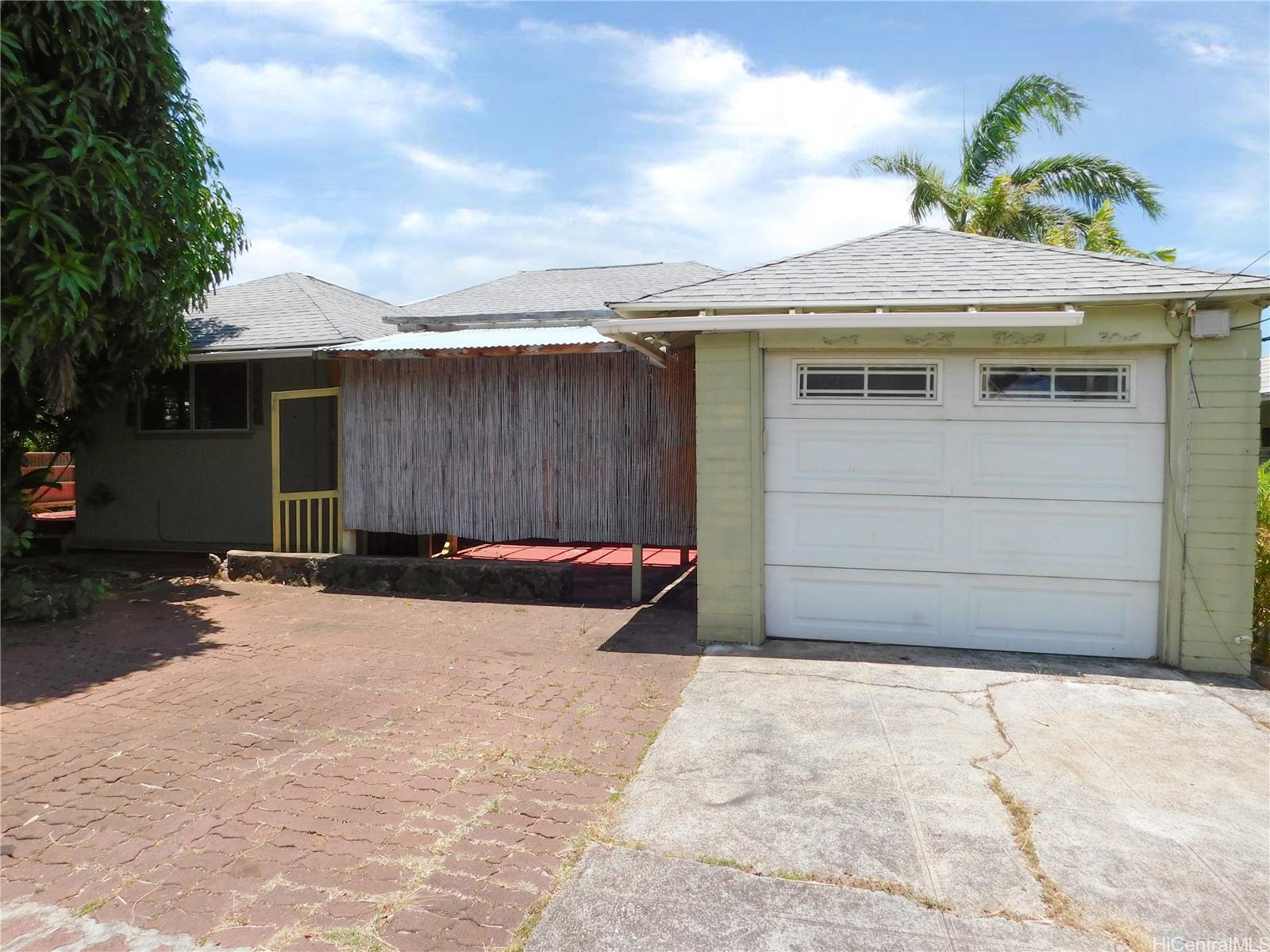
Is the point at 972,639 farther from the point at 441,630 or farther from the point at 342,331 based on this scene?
the point at 342,331

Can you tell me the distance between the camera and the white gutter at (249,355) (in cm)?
1005

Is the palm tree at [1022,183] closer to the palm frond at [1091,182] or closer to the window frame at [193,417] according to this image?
the palm frond at [1091,182]

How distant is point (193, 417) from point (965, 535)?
34.3 ft

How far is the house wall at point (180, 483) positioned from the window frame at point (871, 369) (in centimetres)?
718

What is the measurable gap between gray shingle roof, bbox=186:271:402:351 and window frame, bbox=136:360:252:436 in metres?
0.45

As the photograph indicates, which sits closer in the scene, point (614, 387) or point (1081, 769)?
point (1081, 769)

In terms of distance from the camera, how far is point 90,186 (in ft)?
21.3

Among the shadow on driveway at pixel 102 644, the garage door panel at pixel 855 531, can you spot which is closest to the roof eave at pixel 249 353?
the shadow on driveway at pixel 102 644

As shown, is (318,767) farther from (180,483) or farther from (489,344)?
(180,483)

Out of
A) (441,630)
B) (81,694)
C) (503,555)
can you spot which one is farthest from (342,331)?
→ (81,694)

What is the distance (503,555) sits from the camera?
11180 mm

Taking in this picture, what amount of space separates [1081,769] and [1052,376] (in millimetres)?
3304

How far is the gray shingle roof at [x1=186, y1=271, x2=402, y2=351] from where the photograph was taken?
34.8 ft

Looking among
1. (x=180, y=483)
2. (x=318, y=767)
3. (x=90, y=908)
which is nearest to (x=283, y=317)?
(x=180, y=483)
